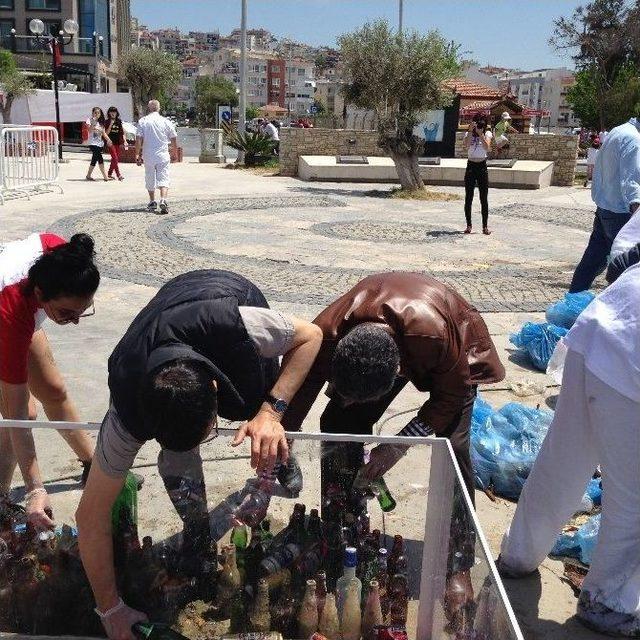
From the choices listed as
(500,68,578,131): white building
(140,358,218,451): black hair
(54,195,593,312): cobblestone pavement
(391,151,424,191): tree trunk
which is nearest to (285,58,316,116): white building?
(500,68,578,131): white building

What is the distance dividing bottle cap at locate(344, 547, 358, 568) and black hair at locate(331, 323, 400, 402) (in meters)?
0.53

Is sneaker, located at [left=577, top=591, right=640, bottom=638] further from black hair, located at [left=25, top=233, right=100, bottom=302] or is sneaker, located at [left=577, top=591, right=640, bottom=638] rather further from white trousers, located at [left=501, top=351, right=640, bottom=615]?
black hair, located at [left=25, top=233, right=100, bottom=302]

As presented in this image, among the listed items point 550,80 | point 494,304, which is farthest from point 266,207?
point 550,80

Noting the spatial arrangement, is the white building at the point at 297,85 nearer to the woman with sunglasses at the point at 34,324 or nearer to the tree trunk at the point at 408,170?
the tree trunk at the point at 408,170

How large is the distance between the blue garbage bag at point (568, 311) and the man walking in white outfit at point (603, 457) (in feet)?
9.68

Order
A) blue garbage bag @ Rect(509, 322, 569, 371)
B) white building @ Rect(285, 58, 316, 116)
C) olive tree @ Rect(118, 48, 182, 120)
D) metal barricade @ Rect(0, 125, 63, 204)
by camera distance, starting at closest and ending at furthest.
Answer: blue garbage bag @ Rect(509, 322, 569, 371) < metal barricade @ Rect(0, 125, 63, 204) < olive tree @ Rect(118, 48, 182, 120) < white building @ Rect(285, 58, 316, 116)

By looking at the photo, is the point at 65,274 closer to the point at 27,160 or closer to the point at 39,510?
the point at 39,510

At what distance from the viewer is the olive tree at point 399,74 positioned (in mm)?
16031

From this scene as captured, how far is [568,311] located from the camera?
5.46 metres

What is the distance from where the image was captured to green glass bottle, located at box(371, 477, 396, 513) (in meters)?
2.27

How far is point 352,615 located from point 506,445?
158 centimetres

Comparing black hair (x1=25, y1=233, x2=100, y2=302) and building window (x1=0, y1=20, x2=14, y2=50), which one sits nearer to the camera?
black hair (x1=25, y1=233, x2=100, y2=302)

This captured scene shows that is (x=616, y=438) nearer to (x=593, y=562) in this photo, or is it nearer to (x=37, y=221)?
(x=593, y=562)

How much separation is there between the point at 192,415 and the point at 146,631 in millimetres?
892
